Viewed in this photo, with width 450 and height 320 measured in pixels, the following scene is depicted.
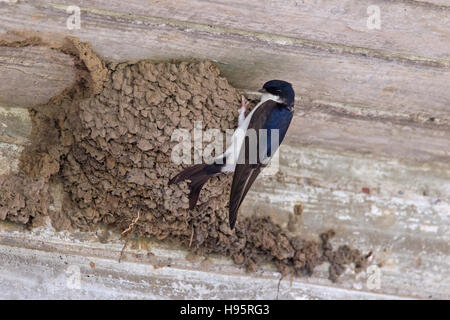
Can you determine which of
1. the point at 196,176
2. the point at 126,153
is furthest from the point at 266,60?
the point at 126,153

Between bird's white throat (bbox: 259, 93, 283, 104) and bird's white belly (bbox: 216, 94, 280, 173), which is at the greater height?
bird's white throat (bbox: 259, 93, 283, 104)

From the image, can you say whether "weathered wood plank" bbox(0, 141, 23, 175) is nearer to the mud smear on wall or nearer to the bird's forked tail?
the mud smear on wall

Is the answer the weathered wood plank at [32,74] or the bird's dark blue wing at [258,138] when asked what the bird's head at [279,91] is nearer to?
the bird's dark blue wing at [258,138]

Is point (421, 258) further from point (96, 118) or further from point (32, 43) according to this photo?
point (32, 43)

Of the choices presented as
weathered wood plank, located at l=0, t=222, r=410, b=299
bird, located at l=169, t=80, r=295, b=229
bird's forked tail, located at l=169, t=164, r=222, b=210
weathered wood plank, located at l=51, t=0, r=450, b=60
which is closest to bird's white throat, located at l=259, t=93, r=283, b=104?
bird, located at l=169, t=80, r=295, b=229

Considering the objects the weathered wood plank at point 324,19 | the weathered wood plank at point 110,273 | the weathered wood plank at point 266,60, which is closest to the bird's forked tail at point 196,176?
the weathered wood plank at point 110,273

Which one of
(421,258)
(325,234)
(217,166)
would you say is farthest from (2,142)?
(421,258)

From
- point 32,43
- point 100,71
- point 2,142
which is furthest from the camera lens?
point 2,142
